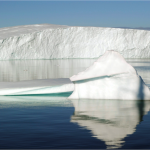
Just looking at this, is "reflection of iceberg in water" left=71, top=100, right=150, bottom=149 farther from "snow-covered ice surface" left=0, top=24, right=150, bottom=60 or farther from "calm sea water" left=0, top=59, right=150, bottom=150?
"snow-covered ice surface" left=0, top=24, right=150, bottom=60

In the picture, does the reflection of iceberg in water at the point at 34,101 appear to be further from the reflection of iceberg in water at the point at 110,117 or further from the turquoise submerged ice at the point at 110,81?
the turquoise submerged ice at the point at 110,81

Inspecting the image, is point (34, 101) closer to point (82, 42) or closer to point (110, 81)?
point (110, 81)

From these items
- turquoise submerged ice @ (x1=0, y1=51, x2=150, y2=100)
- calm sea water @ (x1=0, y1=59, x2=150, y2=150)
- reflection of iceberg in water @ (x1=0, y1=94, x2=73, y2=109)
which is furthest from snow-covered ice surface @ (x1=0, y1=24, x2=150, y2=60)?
calm sea water @ (x1=0, y1=59, x2=150, y2=150)

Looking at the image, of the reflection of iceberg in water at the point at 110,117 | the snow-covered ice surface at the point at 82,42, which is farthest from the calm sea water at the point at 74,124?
the snow-covered ice surface at the point at 82,42

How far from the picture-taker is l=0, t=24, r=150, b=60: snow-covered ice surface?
1524 inches

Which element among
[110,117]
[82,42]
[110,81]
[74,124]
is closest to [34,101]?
[110,81]

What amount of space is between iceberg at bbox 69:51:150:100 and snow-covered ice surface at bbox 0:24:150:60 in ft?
105

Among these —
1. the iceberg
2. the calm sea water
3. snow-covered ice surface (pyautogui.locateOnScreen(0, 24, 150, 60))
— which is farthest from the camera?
snow-covered ice surface (pyautogui.locateOnScreen(0, 24, 150, 60))

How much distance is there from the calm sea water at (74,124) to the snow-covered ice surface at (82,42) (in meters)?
32.8

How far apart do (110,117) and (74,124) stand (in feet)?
2.60

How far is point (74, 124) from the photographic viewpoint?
14.1 ft

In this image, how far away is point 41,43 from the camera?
3878 centimetres

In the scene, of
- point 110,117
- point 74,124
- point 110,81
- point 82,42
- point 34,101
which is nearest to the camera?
point 74,124

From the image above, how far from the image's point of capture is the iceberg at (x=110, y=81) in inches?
255
